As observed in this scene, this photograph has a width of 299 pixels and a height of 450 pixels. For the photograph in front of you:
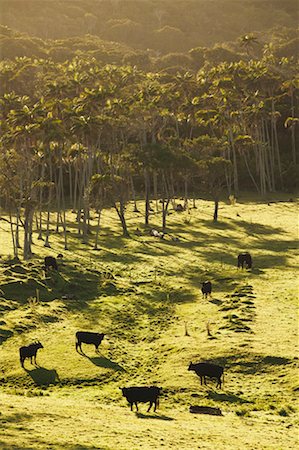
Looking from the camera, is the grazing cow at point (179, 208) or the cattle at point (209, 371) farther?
the grazing cow at point (179, 208)

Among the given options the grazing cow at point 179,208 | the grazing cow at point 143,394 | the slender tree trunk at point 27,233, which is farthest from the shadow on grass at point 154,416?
the grazing cow at point 179,208

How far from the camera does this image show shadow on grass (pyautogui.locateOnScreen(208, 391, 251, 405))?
29630mm

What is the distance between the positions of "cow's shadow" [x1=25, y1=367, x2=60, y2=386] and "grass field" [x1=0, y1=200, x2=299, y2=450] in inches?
4.2

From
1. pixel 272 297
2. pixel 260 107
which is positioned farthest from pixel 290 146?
pixel 272 297

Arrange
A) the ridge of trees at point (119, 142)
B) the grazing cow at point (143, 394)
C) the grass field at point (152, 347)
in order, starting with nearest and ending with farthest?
the grass field at point (152, 347) → the grazing cow at point (143, 394) → the ridge of trees at point (119, 142)

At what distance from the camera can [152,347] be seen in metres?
38.3

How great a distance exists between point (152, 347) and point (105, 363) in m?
4.09

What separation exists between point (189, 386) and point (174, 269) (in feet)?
102

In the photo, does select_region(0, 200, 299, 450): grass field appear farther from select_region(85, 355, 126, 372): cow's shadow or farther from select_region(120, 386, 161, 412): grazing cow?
select_region(120, 386, 161, 412): grazing cow

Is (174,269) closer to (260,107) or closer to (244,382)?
Result: (244,382)

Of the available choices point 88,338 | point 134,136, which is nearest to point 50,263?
point 88,338

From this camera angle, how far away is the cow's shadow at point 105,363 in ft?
114

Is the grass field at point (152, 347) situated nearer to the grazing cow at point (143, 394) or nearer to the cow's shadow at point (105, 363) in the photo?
the cow's shadow at point (105, 363)

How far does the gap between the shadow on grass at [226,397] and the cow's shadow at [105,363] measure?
20.8ft
